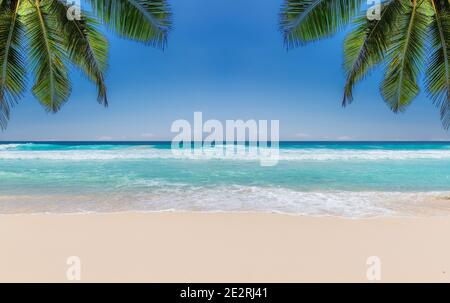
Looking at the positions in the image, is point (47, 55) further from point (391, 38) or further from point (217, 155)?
point (217, 155)

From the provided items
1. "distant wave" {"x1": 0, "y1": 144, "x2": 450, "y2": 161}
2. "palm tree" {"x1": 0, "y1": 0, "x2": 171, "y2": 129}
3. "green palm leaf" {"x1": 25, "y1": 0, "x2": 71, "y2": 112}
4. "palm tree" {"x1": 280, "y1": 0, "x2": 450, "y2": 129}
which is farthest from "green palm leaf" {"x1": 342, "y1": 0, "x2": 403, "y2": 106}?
"distant wave" {"x1": 0, "y1": 144, "x2": 450, "y2": 161}

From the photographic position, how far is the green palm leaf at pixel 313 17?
18.9 ft

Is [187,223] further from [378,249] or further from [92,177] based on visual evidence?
[92,177]

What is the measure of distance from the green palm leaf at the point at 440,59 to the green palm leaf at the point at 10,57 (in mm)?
7813

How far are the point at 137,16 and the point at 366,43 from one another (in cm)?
452

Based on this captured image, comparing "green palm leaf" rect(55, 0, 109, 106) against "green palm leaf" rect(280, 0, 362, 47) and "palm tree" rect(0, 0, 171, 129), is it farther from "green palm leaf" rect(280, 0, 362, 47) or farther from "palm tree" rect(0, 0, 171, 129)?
"green palm leaf" rect(280, 0, 362, 47)

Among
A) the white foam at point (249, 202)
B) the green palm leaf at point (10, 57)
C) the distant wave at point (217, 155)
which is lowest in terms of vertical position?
the white foam at point (249, 202)

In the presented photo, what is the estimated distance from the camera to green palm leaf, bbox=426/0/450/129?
5.90 metres

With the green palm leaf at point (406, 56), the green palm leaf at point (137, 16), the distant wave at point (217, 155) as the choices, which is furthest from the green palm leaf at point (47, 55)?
→ the distant wave at point (217, 155)

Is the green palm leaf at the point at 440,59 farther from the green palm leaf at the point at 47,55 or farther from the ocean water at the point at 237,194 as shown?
the green palm leaf at the point at 47,55

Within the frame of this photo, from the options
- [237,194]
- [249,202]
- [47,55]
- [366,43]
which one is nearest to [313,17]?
[366,43]
